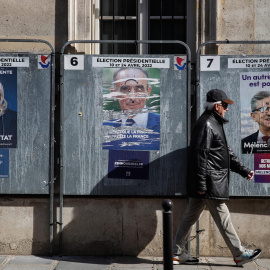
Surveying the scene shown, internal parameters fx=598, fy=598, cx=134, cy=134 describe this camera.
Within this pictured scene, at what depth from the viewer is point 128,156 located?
737cm

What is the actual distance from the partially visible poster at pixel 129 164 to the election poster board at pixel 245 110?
3.19 feet

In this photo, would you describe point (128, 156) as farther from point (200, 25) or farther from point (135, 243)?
point (200, 25)

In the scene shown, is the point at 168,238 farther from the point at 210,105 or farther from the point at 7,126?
the point at 7,126

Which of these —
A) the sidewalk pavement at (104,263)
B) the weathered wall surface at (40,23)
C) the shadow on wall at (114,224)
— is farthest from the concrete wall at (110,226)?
the weathered wall surface at (40,23)

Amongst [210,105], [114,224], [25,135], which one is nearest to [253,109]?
[210,105]

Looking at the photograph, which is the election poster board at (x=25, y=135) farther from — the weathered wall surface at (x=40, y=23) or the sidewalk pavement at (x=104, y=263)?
the sidewalk pavement at (x=104, y=263)

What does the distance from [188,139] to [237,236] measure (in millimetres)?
1311

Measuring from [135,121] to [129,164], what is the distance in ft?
1.76

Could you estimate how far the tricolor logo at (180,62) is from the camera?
7.32m

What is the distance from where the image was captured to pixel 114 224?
746 centimetres

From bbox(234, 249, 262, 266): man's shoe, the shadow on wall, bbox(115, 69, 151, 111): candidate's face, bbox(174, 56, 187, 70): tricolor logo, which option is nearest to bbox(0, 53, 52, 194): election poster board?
the shadow on wall

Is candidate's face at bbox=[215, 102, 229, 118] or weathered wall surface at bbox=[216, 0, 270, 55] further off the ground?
weathered wall surface at bbox=[216, 0, 270, 55]

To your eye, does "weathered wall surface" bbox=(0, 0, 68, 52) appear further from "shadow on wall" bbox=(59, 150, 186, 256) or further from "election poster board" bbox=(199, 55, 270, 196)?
"shadow on wall" bbox=(59, 150, 186, 256)

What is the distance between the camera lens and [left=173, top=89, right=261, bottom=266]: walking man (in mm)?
6746
